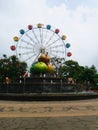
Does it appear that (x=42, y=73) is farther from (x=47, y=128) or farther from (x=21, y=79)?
(x=47, y=128)

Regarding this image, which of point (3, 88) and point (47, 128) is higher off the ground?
point (3, 88)

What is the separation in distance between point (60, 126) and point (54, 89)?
2295 centimetres

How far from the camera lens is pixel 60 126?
43.1 ft

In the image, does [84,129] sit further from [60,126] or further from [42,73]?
[42,73]

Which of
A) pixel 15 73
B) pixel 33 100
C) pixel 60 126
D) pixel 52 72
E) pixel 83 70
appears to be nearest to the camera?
pixel 60 126

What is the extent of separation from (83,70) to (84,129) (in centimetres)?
8226

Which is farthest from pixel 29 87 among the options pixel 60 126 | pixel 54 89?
pixel 60 126

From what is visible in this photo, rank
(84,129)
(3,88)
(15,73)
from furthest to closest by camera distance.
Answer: (15,73)
(3,88)
(84,129)

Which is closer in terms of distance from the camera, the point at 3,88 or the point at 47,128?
the point at 47,128

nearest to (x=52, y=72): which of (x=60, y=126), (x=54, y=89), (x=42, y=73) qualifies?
(x=42, y=73)

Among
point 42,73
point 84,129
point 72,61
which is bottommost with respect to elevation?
point 84,129

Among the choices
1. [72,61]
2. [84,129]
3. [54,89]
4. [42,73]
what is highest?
[72,61]

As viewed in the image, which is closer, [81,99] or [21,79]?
[81,99]

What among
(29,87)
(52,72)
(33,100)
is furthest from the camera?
(52,72)
